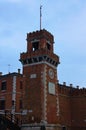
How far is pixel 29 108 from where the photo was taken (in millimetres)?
41094

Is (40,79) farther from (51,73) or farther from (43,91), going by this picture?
(51,73)

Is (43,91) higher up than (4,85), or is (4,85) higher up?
(4,85)

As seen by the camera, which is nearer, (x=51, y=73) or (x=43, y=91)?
(x=43, y=91)

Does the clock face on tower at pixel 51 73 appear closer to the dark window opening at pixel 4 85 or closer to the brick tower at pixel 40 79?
the brick tower at pixel 40 79

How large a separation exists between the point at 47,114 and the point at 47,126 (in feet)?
5.18

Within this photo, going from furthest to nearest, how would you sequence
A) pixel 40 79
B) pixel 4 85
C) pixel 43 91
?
pixel 4 85 → pixel 40 79 → pixel 43 91

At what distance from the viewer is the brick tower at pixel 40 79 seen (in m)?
40.3

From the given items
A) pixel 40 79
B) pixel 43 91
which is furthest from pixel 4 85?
pixel 43 91

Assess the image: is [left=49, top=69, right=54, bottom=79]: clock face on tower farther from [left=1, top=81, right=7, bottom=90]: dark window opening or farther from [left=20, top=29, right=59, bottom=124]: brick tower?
[left=1, top=81, right=7, bottom=90]: dark window opening

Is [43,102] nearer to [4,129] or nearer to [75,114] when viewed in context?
[4,129]

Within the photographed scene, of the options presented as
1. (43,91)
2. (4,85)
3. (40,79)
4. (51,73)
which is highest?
(51,73)

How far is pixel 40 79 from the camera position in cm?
4116

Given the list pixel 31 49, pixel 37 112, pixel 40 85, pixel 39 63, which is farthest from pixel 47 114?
pixel 31 49

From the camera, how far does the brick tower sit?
40281 millimetres
